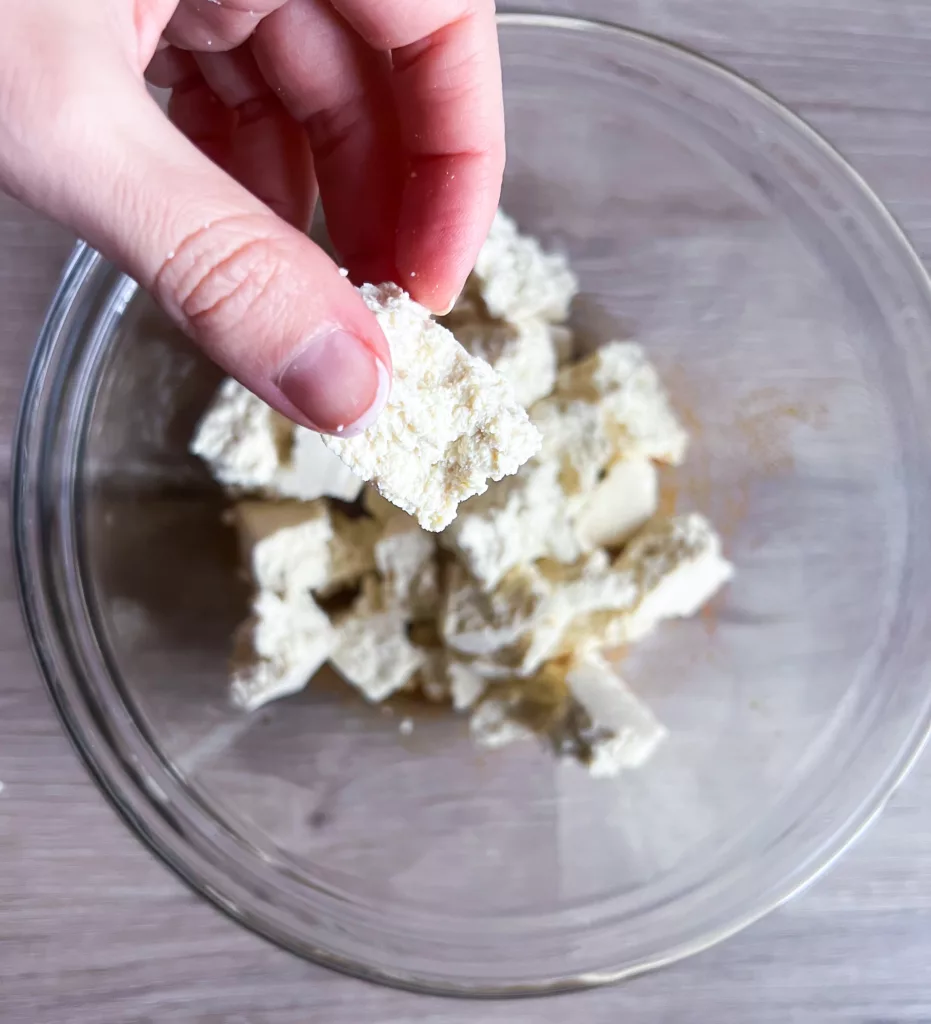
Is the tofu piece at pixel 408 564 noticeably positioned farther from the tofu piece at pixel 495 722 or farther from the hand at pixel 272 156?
the hand at pixel 272 156

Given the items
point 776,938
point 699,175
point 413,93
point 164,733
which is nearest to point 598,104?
point 699,175

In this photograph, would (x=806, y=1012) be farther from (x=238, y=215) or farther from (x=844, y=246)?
(x=238, y=215)

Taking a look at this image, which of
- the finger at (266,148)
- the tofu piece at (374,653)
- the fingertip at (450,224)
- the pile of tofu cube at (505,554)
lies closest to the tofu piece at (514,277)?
the pile of tofu cube at (505,554)

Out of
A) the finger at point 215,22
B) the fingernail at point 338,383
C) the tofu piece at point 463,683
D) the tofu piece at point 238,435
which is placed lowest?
the tofu piece at point 463,683

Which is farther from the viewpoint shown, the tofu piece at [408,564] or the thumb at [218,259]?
the tofu piece at [408,564]

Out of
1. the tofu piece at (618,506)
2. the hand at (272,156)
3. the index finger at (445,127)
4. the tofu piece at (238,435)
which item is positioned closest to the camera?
the hand at (272,156)

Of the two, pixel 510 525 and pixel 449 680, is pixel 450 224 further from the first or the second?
pixel 449 680

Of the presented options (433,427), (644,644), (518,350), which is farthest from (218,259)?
(644,644)
